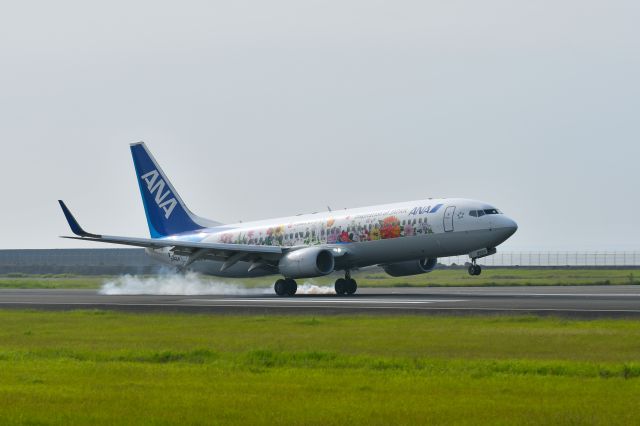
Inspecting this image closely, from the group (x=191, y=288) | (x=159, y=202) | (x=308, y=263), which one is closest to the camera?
(x=308, y=263)

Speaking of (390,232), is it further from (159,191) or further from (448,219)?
(159,191)

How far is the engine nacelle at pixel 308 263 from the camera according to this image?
55.6m

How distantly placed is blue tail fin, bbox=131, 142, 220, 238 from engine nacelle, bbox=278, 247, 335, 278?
12.5 metres

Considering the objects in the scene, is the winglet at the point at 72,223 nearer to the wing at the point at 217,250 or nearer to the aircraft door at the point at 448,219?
the wing at the point at 217,250

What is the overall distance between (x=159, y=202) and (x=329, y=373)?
49027 millimetres

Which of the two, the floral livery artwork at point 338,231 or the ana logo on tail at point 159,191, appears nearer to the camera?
the floral livery artwork at point 338,231

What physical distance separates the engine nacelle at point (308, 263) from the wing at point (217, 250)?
178 cm

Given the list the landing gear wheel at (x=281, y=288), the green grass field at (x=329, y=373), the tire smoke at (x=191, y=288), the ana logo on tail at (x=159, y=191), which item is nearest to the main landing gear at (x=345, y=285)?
the landing gear wheel at (x=281, y=288)

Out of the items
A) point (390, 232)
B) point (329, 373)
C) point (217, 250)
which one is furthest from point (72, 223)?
point (329, 373)

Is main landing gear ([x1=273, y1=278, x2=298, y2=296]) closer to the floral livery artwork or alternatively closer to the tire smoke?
the floral livery artwork

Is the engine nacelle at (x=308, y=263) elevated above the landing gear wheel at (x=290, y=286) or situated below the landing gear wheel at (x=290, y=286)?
above

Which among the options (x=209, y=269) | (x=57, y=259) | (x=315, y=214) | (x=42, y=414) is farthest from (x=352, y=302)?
(x=57, y=259)

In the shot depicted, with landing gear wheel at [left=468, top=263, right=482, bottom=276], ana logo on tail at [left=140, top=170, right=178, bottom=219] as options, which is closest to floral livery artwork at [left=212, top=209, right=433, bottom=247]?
landing gear wheel at [left=468, top=263, right=482, bottom=276]

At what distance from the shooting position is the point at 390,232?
54.5 metres
